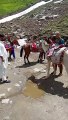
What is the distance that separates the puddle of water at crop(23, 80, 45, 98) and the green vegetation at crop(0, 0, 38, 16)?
3517 centimetres

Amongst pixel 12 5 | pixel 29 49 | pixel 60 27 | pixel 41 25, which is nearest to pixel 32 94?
pixel 29 49

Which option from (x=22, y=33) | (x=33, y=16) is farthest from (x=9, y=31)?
(x=33, y=16)

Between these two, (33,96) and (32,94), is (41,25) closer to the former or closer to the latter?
→ (32,94)

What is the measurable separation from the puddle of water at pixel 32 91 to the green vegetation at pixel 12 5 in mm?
35171

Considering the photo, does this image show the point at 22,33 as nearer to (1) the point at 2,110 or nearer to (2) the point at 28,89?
(2) the point at 28,89

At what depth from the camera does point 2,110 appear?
12.4m

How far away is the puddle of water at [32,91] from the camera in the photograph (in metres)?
13.9

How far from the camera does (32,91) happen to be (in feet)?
47.2

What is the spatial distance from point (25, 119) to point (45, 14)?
31.9 m

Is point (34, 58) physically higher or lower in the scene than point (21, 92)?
lower

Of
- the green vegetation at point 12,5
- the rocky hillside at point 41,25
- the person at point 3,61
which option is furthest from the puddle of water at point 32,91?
the green vegetation at point 12,5

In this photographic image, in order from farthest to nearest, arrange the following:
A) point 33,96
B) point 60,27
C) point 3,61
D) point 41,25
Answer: point 41,25
point 60,27
point 3,61
point 33,96

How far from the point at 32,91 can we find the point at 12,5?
43.1 m

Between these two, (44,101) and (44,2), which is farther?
(44,2)
